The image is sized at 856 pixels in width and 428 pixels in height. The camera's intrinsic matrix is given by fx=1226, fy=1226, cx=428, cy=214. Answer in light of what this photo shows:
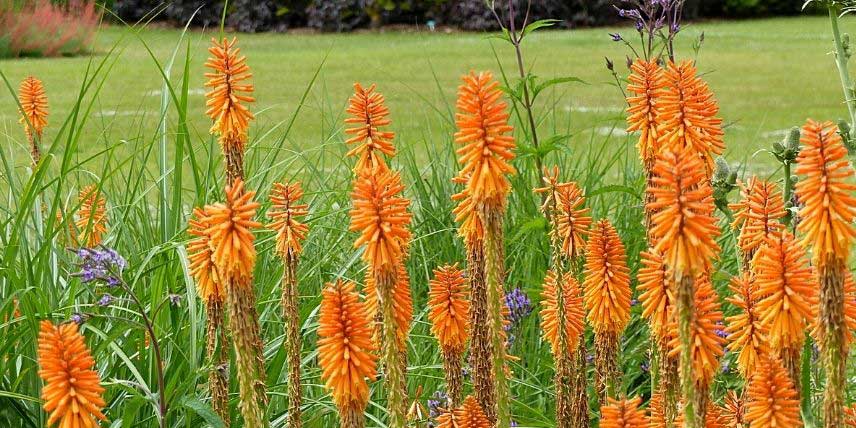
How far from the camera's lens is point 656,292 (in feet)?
5.69

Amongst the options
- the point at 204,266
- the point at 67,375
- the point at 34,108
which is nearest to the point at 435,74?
the point at 34,108

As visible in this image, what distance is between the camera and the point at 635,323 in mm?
3984

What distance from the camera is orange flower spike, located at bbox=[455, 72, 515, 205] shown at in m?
1.53

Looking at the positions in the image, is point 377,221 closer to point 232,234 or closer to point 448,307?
point 232,234

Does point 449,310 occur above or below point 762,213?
below

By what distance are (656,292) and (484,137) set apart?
0.37 meters

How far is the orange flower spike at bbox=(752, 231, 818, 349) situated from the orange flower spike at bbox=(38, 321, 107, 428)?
81 cm

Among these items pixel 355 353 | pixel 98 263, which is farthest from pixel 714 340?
pixel 98 263

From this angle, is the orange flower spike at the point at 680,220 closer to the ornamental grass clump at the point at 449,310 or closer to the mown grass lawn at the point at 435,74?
the ornamental grass clump at the point at 449,310

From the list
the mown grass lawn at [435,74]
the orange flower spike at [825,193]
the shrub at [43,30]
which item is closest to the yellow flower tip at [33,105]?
the orange flower spike at [825,193]

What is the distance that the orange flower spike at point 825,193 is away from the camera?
136 centimetres

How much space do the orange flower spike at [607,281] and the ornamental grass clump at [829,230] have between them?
641mm

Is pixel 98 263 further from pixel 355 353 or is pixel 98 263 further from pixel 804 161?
pixel 804 161

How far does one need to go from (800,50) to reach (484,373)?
1620cm
